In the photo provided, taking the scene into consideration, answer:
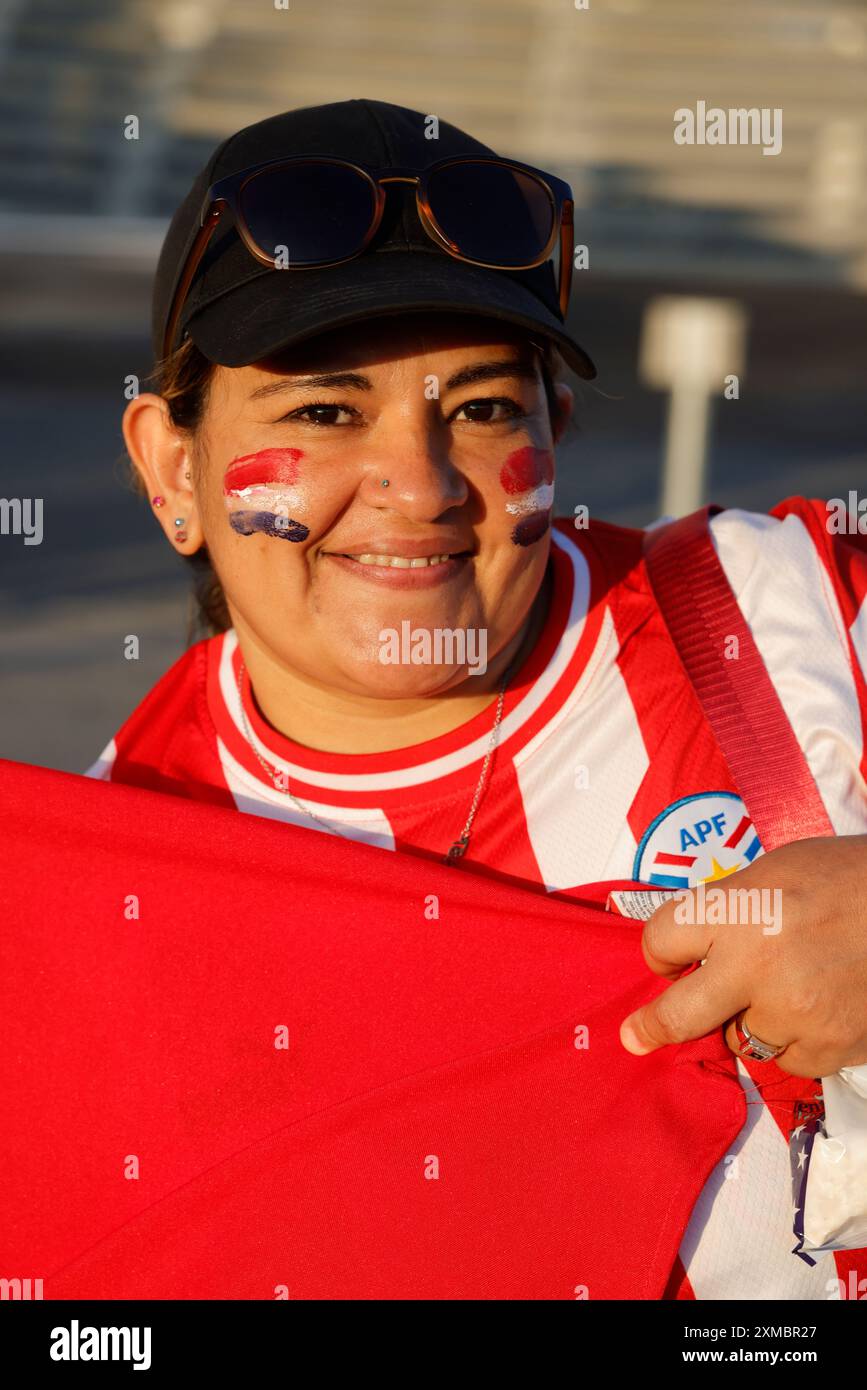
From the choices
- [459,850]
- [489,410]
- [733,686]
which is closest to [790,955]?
[733,686]

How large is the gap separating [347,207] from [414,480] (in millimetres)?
382

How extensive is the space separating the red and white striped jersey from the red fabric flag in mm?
93

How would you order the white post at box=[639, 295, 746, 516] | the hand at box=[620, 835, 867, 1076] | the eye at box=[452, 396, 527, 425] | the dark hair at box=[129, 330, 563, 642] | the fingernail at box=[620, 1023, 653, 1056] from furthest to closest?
the white post at box=[639, 295, 746, 516] < the dark hair at box=[129, 330, 563, 642] < the eye at box=[452, 396, 527, 425] < the fingernail at box=[620, 1023, 653, 1056] < the hand at box=[620, 835, 867, 1076]

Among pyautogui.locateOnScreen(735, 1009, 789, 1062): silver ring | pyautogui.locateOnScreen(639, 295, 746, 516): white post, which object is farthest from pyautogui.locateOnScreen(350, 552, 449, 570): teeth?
pyautogui.locateOnScreen(639, 295, 746, 516): white post

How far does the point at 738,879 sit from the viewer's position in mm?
1860

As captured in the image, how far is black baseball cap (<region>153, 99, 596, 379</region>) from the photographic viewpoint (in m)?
2.08

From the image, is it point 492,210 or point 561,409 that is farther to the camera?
point 561,409

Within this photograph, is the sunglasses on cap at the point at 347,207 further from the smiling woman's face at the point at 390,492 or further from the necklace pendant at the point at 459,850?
the necklace pendant at the point at 459,850

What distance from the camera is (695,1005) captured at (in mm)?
→ 1872

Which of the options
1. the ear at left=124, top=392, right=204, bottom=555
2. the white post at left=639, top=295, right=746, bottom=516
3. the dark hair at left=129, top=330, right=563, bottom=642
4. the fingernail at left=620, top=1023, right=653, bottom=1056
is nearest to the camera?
the fingernail at left=620, top=1023, right=653, bottom=1056

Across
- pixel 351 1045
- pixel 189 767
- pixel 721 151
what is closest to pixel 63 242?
pixel 189 767

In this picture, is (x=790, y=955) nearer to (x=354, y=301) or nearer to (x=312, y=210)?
(x=354, y=301)

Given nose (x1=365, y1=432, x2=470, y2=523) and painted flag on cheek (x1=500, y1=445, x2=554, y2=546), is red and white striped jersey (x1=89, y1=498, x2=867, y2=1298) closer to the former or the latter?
painted flag on cheek (x1=500, y1=445, x2=554, y2=546)

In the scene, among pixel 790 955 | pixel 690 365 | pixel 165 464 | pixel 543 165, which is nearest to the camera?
pixel 790 955
